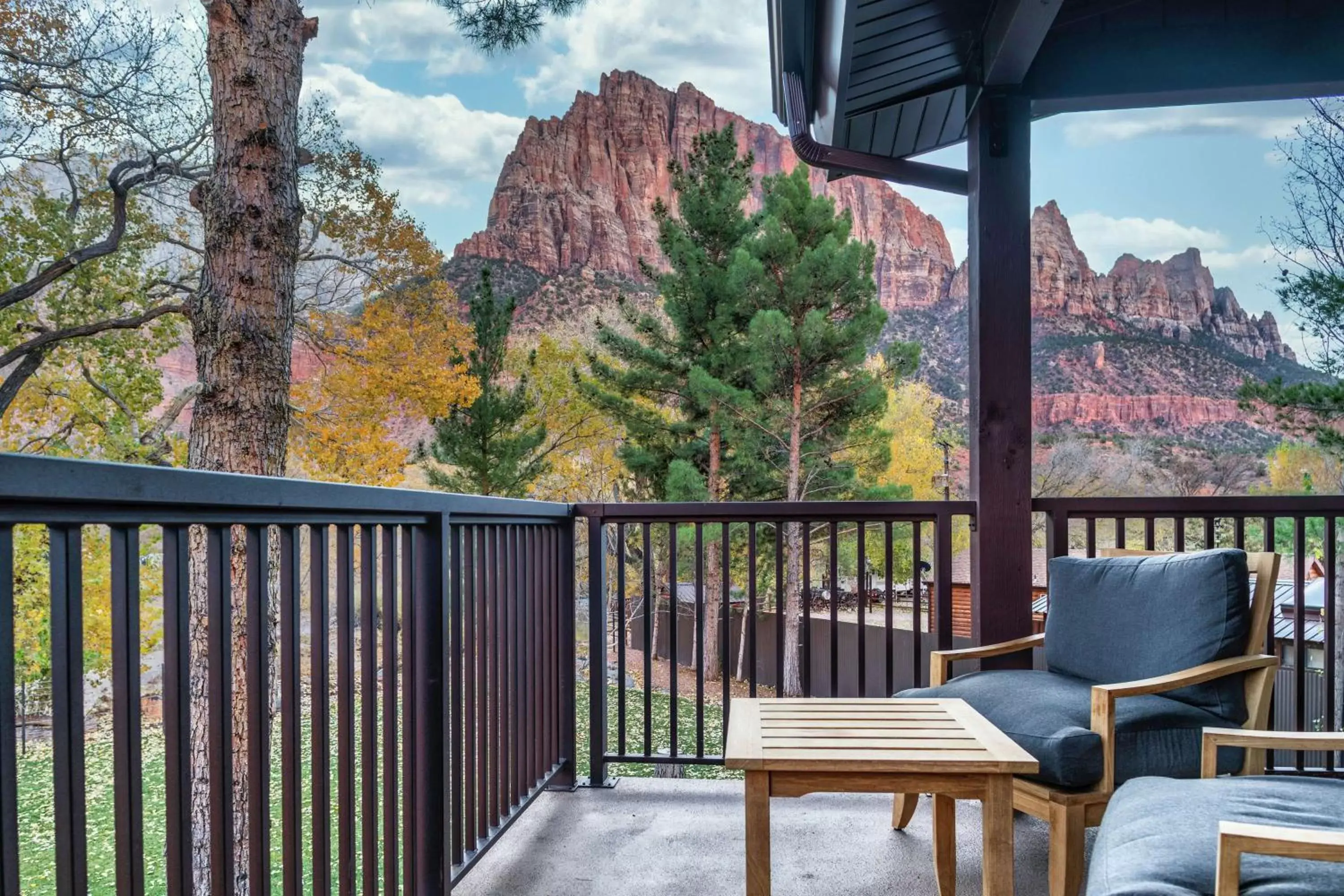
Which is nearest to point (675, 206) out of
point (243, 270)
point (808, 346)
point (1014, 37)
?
point (808, 346)

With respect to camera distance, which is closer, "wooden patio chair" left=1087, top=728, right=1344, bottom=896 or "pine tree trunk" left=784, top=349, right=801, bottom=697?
"wooden patio chair" left=1087, top=728, right=1344, bottom=896

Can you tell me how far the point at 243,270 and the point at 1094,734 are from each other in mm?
5275

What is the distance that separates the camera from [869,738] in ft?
6.00

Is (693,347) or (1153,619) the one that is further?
(693,347)

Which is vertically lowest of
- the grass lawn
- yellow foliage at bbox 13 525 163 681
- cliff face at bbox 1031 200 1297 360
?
the grass lawn

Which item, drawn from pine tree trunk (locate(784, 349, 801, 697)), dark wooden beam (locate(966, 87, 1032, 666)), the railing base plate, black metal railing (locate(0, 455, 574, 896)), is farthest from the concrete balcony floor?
pine tree trunk (locate(784, 349, 801, 697))

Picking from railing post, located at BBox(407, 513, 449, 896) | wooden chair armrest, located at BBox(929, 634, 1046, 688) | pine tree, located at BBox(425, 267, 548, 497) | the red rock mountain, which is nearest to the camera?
railing post, located at BBox(407, 513, 449, 896)

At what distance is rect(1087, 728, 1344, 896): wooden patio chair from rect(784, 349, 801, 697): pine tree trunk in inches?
439

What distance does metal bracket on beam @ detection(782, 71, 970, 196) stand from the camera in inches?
132

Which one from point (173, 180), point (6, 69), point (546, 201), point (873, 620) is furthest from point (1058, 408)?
point (6, 69)

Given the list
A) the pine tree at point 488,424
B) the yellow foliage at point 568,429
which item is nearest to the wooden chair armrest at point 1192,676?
the pine tree at point 488,424

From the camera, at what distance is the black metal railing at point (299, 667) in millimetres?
823

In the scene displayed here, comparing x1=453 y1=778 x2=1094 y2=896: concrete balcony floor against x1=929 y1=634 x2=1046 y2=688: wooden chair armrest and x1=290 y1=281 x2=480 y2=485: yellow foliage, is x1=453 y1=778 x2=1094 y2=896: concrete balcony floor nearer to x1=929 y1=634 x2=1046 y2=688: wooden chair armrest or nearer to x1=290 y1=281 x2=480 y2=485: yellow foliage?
x1=929 y1=634 x2=1046 y2=688: wooden chair armrest

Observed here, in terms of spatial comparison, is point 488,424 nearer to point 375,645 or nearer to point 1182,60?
point 1182,60
